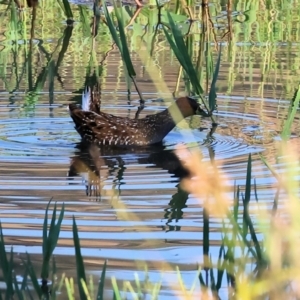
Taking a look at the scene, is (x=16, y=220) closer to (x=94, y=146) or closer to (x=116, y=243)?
(x=116, y=243)

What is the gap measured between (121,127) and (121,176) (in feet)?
4.84

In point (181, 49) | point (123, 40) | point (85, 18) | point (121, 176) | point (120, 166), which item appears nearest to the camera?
point (181, 49)

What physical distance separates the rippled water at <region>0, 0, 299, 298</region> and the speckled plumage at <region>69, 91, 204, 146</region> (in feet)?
0.46

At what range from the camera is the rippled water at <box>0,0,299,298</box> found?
4.50m

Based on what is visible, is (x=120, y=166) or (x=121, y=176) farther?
(x=120, y=166)

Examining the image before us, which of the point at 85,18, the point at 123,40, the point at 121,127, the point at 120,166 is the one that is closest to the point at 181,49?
the point at 123,40

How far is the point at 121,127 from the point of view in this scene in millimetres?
7621

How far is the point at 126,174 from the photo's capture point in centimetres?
624

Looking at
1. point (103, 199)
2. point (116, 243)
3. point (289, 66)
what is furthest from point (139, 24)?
point (116, 243)

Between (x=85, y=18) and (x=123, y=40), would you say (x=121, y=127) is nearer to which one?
(x=123, y=40)

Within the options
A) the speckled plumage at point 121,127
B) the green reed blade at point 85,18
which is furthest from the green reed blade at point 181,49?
the green reed blade at point 85,18

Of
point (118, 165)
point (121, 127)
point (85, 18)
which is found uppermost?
point (85, 18)

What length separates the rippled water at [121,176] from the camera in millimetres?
4500

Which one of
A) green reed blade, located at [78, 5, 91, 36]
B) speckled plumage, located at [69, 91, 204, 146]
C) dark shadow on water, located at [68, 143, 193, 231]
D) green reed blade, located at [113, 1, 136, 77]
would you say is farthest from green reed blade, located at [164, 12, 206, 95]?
green reed blade, located at [78, 5, 91, 36]
